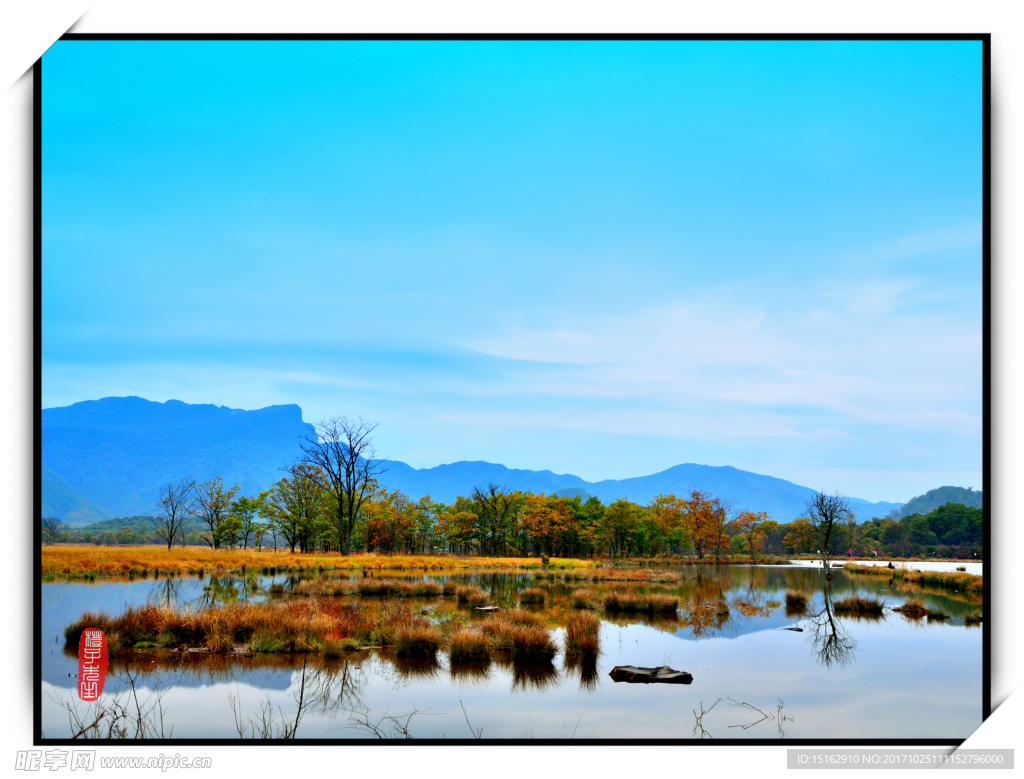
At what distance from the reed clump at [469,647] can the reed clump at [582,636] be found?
94 cm

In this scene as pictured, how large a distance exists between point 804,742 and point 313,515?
27.0m

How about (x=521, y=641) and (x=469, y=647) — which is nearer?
(x=469, y=647)

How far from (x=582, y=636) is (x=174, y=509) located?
22.6 m

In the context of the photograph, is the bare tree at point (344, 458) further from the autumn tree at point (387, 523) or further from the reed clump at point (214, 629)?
the reed clump at point (214, 629)

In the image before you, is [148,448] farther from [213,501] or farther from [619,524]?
Result: [619,524]

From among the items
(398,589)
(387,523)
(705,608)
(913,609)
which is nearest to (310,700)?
(398,589)

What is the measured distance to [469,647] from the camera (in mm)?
6625

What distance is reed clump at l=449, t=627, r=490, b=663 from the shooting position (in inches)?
257

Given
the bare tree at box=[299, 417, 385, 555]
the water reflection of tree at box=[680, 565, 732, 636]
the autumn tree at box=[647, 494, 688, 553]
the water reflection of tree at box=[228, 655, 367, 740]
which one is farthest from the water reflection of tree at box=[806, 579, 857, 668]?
the autumn tree at box=[647, 494, 688, 553]

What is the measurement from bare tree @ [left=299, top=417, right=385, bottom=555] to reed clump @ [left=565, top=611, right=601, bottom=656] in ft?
41.4

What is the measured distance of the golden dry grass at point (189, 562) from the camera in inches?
374
